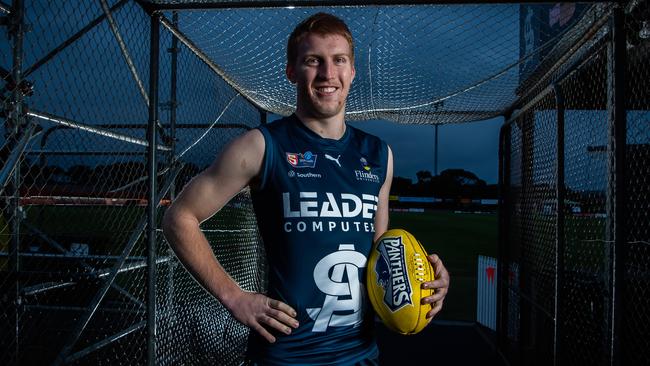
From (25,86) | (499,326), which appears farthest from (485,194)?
(25,86)

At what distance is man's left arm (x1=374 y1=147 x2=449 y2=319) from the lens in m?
1.80

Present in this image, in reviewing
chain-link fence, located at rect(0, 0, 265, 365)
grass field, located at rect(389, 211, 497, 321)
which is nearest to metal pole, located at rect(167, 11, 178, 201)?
chain-link fence, located at rect(0, 0, 265, 365)

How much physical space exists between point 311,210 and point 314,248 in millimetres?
145

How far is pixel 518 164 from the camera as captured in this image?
525 cm

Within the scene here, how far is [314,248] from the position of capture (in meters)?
1.79

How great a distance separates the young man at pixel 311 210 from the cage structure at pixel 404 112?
3.75 feet

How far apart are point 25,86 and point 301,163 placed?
2082mm

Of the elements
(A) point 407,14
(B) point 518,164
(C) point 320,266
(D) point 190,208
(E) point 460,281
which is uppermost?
(A) point 407,14

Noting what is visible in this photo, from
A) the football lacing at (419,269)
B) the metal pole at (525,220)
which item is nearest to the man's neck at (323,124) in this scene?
the football lacing at (419,269)

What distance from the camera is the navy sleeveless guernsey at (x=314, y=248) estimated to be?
1.78 metres

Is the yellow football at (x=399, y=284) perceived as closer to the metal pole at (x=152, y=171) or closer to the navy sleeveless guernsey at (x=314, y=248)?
the navy sleeveless guernsey at (x=314, y=248)

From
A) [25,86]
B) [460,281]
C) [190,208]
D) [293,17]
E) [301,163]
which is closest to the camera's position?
[190,208]

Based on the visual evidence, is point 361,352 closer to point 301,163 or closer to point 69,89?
point 301,163

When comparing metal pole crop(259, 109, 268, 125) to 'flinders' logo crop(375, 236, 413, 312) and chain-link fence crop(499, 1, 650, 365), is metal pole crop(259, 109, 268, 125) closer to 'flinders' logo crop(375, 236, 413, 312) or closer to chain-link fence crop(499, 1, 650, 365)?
chain-link fence crop(499, 1, 650, 365)
